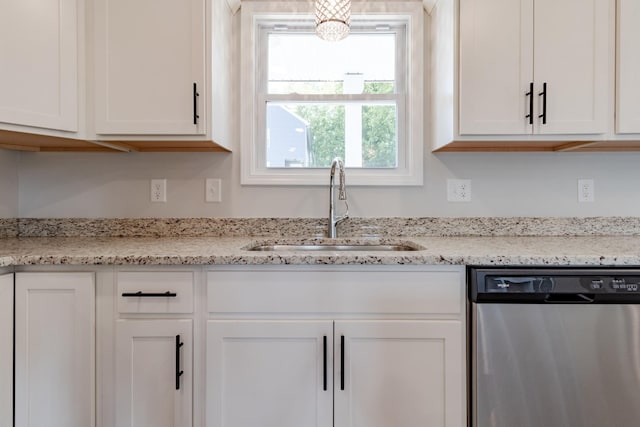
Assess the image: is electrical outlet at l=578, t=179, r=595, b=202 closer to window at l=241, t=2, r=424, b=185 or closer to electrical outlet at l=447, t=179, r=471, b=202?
electrical outlet at l=447, t=179, r=471, b=202

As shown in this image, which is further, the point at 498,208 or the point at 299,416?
the point at 498,208

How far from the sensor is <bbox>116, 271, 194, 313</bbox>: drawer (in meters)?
1.21

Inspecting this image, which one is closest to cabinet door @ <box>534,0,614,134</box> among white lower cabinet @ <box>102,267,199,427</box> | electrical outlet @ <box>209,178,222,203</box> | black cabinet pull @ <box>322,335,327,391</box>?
black cabinet pull @ <box>322,335,327,391</box>

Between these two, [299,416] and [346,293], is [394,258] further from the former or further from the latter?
[299,416]

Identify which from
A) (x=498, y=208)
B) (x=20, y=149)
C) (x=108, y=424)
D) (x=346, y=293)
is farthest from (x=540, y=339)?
(x=20, y=149)

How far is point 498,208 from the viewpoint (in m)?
1.83

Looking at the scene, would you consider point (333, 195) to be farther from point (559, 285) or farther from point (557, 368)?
point (557, 368)

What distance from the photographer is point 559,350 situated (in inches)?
45.6

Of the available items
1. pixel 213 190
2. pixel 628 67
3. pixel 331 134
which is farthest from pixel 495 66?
pixel 213 190

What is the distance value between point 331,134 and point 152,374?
141 centimetres

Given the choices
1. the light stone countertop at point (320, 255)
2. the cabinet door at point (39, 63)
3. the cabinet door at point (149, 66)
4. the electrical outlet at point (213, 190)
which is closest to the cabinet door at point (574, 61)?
the light stone countertop at point (320, 255)

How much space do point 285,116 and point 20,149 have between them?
1.39 metres

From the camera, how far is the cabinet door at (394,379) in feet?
3.94

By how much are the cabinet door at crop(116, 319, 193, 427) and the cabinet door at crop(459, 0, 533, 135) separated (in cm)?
146
